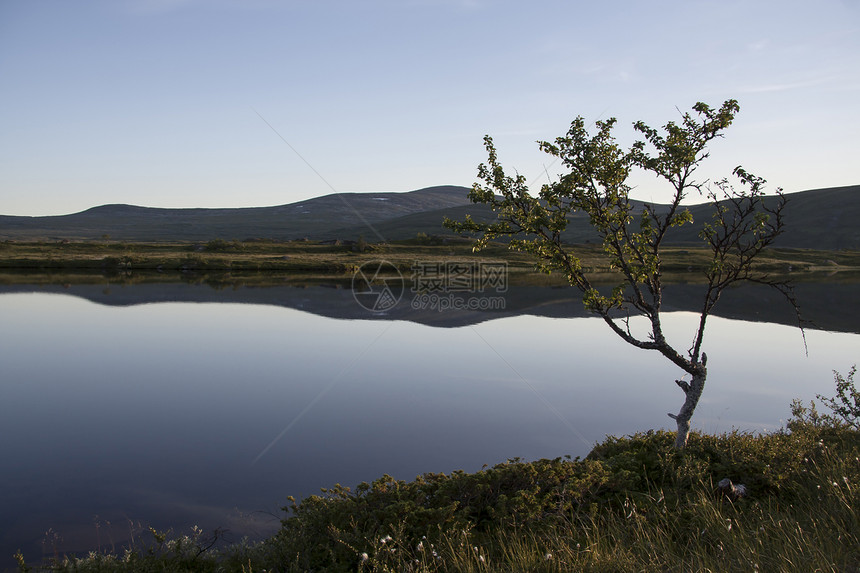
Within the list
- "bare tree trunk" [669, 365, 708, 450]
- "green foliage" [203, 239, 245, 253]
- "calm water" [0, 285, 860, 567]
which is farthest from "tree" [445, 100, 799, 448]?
"green foliage" [203, 239, 245, 253]

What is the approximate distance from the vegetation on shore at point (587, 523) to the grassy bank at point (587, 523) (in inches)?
0.9

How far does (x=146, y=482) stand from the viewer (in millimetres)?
9992

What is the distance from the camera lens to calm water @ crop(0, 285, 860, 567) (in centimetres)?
956

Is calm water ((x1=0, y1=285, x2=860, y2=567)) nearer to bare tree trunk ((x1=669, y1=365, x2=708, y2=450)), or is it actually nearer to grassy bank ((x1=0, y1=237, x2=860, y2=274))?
bare tree trunk ((x1=669, y1=365, x2=708, y2=450))

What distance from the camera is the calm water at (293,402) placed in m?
9.56

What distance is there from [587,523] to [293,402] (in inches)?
383

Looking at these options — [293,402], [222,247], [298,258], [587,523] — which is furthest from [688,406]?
[222,247]

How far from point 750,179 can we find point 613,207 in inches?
79.4

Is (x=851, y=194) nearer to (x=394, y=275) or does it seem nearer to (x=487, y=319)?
(x=394, y=275)

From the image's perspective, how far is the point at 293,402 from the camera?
595 inches

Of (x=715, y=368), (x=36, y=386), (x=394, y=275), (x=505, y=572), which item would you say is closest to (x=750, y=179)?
(x=505, y=572)

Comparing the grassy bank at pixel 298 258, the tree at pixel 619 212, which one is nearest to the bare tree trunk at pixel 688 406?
the tree at pixel 619 212

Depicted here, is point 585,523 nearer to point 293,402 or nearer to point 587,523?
point 587,523

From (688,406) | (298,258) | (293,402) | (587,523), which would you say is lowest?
(293,402)
